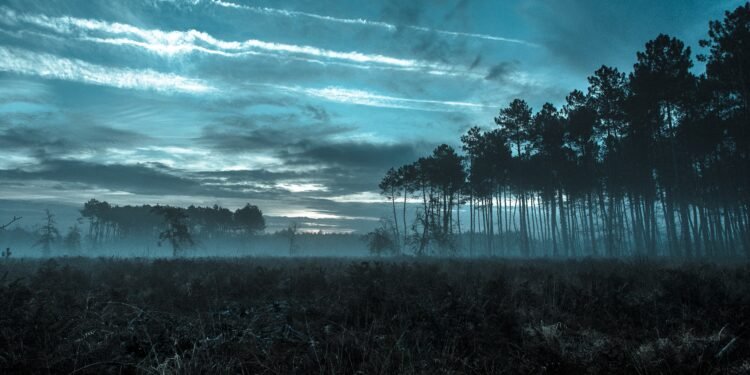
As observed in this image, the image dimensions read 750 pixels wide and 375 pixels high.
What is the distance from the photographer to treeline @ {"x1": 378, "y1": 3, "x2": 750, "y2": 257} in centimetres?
2728

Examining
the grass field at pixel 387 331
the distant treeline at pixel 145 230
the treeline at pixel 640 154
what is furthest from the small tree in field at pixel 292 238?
the grass field at pixel 387 331

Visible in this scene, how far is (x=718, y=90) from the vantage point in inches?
1064

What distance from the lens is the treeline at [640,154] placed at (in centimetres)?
2728

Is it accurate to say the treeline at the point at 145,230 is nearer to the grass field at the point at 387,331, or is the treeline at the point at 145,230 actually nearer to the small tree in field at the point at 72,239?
the small tree in field at the point at 72,239

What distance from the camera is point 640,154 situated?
34.3 metres

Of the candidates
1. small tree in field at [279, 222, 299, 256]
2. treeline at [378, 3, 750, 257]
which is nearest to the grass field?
treeline at [378, 3, 750, 257]

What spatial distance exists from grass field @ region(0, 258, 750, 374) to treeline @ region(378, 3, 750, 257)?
2379 centimetres

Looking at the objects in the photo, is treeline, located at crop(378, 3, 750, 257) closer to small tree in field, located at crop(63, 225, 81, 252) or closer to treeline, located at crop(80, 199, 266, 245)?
treeline, located at crop(80, 199, 266, 245)

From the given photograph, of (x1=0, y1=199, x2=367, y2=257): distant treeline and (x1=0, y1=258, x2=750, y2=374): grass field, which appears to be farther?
(x1=0, y1=199, x2=367, y2=257): distant treeline

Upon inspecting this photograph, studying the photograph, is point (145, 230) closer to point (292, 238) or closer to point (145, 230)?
point (145, 230)

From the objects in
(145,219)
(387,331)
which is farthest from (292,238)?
(387,331)

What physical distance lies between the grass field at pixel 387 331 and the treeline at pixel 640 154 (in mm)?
23795

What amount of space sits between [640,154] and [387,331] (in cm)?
3745

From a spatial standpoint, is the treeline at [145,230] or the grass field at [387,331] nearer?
the grass field at [387,331]
